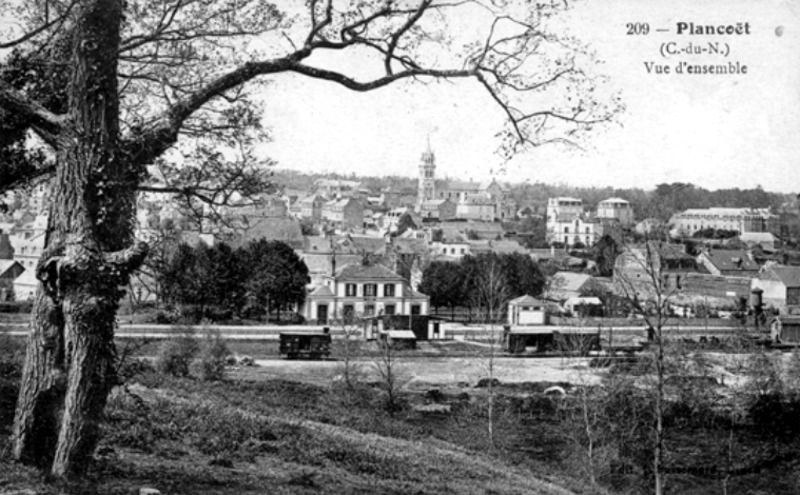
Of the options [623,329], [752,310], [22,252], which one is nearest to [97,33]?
[623,329]

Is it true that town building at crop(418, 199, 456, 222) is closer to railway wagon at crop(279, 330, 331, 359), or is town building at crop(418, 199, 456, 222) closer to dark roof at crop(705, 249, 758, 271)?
dark roof at crop(705, 249, 758, 271)

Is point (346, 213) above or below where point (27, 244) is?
above

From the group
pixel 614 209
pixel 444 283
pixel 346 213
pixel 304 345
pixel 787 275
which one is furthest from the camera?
pixel 346 213

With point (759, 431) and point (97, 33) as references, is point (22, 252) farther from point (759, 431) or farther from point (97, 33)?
point (97, 33)

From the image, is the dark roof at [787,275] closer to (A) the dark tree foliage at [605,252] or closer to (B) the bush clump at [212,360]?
(A) the dark tree foliage at [605,252]

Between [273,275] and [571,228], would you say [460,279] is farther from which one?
[571,228]

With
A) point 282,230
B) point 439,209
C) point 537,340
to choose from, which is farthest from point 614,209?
point 537,340
